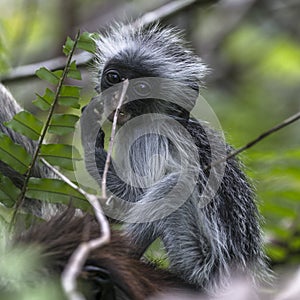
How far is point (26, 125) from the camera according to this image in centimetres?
432

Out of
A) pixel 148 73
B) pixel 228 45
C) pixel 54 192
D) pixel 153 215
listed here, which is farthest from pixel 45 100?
pixel 228 45

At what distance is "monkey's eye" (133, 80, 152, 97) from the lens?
16.3 feet

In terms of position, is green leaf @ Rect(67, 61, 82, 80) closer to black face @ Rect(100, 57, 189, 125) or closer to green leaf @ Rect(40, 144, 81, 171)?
green leaf @ Rect(40, 144, 81, 171)

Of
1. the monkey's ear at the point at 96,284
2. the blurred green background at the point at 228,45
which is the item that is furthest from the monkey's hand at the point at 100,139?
the blurred green background at the point at 228,45

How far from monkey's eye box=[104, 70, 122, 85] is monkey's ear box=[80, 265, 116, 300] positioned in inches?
72.0

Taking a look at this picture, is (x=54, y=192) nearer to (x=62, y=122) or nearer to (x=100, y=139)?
(x=62, y=122)

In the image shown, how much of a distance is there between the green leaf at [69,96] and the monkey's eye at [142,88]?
701 millimetres

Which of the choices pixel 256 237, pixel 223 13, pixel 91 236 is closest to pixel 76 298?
pixel 91 236

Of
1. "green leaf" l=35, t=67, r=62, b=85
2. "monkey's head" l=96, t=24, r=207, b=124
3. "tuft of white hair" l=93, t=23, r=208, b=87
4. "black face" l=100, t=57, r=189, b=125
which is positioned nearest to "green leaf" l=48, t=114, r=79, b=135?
"green leaf" l=35, t=67, r=62, b=85

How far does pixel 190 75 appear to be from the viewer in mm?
5125

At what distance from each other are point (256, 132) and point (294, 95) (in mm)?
2480

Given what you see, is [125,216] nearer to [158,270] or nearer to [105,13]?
[158,270]

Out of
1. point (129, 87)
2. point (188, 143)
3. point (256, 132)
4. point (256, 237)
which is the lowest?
point (256, 237)

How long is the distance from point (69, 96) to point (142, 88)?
798mm
